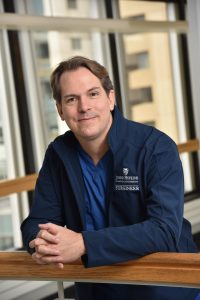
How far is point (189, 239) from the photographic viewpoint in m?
1.85

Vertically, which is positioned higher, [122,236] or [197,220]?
[122,236]

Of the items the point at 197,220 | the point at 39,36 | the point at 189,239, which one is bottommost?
the point at 197,220

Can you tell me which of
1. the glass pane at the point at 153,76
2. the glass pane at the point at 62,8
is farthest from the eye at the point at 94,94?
the glass pane at the point at 153,76

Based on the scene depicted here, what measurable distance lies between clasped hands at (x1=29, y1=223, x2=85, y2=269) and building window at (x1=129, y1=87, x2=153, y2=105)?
4748 mm

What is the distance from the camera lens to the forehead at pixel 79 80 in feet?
5.83

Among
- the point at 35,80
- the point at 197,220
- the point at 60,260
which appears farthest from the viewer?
the point at 197,220

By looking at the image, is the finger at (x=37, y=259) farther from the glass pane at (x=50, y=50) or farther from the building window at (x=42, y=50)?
the building window at (x=42, y=50)

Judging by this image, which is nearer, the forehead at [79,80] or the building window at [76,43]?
the forehead at [79,80]

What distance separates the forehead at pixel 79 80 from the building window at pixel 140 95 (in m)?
4.47

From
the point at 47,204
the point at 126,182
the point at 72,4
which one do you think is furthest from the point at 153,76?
the point at 126,182

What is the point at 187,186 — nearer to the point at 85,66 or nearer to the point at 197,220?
the point at 197,220

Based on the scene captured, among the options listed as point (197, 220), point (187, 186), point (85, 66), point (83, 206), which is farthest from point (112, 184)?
point (187, 186)

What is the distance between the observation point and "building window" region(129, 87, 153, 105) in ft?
20.5

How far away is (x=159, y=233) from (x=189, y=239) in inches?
→ 11.0
